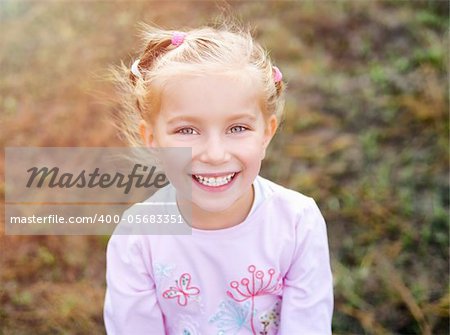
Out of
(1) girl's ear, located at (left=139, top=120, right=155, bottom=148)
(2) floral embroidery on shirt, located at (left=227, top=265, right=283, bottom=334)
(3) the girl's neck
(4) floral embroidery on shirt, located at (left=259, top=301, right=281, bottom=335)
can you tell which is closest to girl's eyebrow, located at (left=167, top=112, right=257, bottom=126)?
(1) girl's ear, located at (left=139, top=120, right=155, bottom=148)

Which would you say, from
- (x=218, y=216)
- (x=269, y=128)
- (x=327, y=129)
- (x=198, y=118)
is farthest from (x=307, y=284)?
(x=327, y=129)

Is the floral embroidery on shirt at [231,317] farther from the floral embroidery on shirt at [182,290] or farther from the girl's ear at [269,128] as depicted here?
the girl's ear at [269,128]

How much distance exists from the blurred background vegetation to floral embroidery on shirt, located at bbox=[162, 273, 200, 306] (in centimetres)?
73

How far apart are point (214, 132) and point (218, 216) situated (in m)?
0.25

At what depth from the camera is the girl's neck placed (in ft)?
5.41

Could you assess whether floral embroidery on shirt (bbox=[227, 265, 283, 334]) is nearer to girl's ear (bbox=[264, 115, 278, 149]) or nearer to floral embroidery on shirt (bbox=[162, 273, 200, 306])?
floral embroidery on shirt (bbox=[162, 273, 200, 306])

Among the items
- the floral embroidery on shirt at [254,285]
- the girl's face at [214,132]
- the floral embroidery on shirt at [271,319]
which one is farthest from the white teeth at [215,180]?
the floral embroidery on shirt at [271,319]

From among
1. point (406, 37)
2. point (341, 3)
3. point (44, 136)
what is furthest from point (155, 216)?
point (341, 3)

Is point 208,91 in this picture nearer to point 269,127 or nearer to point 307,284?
point 269,127

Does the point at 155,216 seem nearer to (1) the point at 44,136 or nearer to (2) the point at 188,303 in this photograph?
(2) the point at 188,303

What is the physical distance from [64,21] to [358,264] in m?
2.08

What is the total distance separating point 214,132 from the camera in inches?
58.5

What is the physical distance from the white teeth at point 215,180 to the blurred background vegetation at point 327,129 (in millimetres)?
975

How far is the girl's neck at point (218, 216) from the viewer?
1650mm
